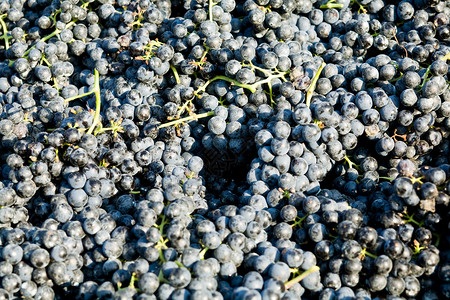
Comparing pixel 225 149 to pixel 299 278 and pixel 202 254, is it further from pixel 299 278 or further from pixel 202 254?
pixel 299 278

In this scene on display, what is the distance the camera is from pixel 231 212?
6.40 ft

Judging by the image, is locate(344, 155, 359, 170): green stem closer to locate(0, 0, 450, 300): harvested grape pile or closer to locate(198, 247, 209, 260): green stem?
locate(0, 0, 450, 300): harvested grape pile

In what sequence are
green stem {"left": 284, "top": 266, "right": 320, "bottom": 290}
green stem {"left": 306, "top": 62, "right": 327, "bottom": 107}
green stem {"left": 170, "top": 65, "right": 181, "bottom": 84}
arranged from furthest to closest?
green stem {"left": 170, "top": 65, "right": 181, "bottom": 84}, green stem {"left": 306, "top": 62, "right": 327, "bottom": 107}, green stem {"left": 284, "top": 266, "right": 320, "bottom": 290}

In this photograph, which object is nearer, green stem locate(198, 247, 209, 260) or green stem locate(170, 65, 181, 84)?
green stem locate(198, 247, 209, 260)

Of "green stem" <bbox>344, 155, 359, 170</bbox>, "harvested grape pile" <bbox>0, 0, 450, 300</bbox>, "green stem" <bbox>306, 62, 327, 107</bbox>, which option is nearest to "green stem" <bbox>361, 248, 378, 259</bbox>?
"harvested grape pile" <bbox>0, 0, 450, 300</bbox>

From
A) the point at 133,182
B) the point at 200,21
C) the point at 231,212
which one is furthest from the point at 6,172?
the point at 200,21

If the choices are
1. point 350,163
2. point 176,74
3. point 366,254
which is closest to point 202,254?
point 366,254

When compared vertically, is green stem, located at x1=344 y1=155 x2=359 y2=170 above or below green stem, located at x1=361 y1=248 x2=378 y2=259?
below

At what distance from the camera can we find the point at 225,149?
2.29 m

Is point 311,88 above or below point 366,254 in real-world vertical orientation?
above

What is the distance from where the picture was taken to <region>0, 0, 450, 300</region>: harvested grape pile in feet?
5.90

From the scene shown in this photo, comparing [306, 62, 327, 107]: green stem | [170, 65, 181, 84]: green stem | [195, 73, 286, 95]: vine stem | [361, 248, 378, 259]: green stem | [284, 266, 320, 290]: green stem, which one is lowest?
[284, 266, 320, 290]: green stem

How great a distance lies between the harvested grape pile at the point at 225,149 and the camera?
1.80 meters

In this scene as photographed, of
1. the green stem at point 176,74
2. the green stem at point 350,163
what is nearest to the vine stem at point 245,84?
the green stem at point 176,74
